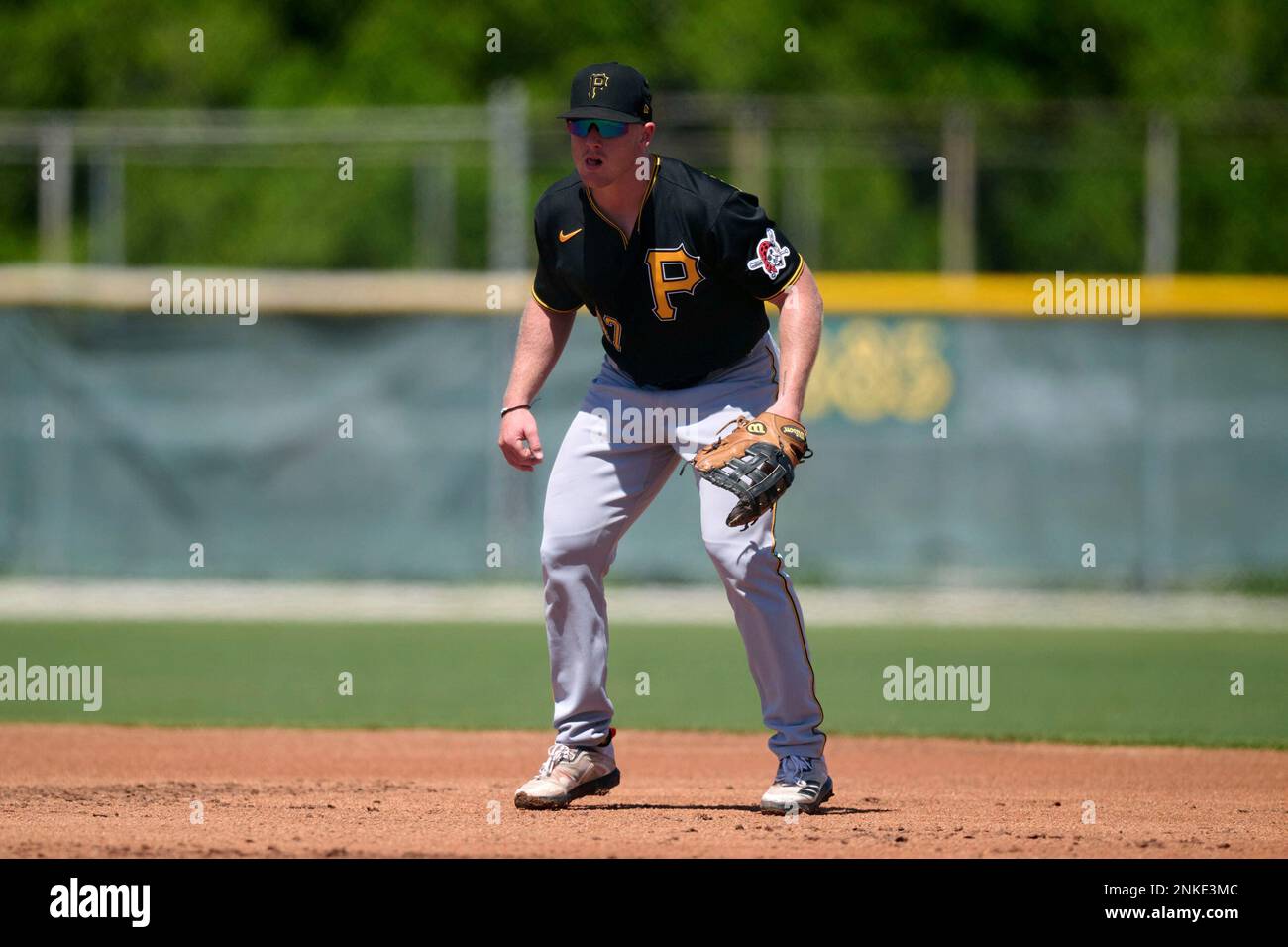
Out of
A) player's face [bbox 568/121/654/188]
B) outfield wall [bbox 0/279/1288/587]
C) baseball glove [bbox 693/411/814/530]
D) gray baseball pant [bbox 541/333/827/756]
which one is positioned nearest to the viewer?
baseball glove [bbox 693/411/814/530]

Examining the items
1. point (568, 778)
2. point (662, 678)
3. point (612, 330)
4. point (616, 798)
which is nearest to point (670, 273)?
point (612, 330)

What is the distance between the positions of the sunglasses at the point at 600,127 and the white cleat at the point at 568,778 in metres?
1.83

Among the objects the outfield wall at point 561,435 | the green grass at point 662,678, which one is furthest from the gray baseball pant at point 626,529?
the outfield wall at point 561,435

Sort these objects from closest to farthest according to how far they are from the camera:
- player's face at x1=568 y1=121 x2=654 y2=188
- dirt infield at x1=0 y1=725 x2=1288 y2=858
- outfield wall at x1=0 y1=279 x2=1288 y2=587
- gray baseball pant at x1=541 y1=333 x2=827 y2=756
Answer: dirt infield at x1=0 y1=725 x2=1288 y2=858, player's face at x1=568 y1=121 x2=654 y2=188, gray baseball pant at x1=541 y1=333 x2=827 y2=756, outfield wall at x1=0 y1=279 x2=1288 y2=587

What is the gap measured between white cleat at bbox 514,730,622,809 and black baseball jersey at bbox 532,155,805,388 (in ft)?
3.81

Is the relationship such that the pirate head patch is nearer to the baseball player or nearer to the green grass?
the baseball player

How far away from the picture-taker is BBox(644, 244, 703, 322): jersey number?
559cm

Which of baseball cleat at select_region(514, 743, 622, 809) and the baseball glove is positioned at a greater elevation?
the baseball glove

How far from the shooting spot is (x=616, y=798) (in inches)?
240

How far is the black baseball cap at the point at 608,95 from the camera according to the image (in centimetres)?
540

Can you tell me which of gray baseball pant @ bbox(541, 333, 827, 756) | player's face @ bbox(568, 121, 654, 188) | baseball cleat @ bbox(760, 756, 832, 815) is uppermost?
player's face @ bbox(568, 121, 654, 188)

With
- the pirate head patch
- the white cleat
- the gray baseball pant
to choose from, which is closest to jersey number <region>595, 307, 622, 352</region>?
the gray baseball pant

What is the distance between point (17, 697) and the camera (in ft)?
30.7

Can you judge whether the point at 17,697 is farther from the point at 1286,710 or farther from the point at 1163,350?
the point at 1163,350
